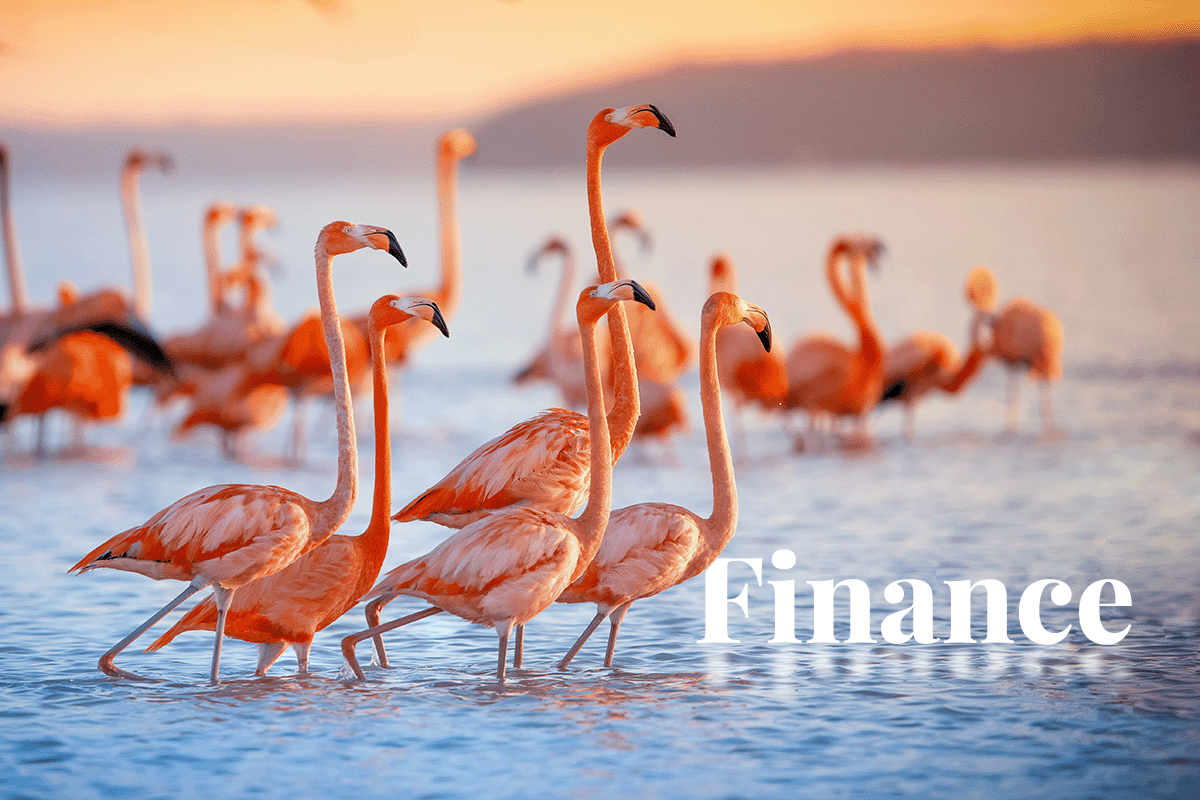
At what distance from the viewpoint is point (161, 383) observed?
41.1 ft

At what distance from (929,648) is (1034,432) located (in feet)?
22.7

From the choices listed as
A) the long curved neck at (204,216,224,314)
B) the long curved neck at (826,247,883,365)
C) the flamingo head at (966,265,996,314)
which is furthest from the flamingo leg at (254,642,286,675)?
the flamingo head at (966,265,996,314)

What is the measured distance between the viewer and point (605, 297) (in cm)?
531

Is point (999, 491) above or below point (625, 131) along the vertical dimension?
below

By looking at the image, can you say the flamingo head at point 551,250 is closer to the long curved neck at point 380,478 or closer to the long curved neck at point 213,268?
the long curved neck at point 213,268

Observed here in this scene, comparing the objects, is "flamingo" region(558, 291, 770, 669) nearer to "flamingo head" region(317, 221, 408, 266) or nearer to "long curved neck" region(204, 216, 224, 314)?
"flamingo head" region(317, 221, 408, 266)

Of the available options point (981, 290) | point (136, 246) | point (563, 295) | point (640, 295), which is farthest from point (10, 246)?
point (640, 295)

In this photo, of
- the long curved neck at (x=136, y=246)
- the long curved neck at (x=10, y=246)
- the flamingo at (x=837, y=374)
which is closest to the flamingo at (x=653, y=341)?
the flamingo at (x=837, y=374)

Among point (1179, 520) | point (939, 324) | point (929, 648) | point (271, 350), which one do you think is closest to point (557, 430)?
point (929, 648)

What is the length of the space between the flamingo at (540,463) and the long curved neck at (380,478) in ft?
0.51

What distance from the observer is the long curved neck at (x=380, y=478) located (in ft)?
18.2

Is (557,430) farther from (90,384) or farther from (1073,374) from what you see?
(1073,374)

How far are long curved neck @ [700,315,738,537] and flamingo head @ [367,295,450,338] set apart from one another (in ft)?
3.53

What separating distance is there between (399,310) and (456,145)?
661cm
